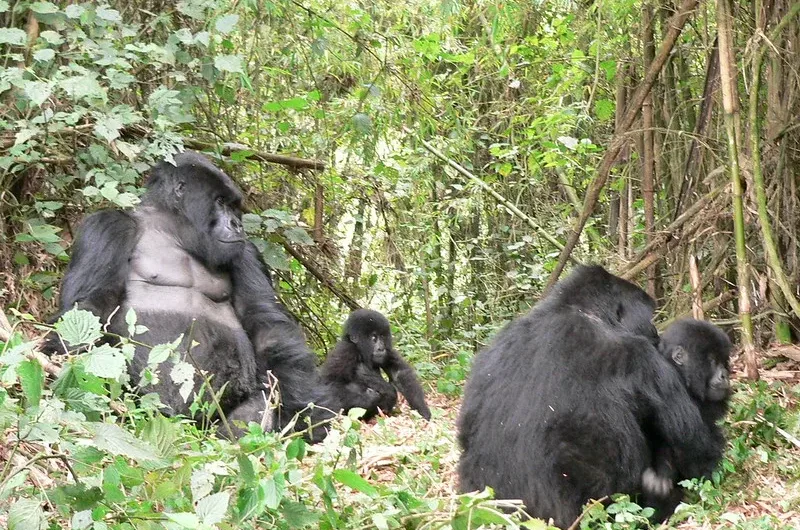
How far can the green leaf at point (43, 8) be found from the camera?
4816 mm

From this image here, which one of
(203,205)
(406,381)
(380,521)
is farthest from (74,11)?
(380,521)

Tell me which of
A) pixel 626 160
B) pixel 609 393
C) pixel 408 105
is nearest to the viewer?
pixel 609 393

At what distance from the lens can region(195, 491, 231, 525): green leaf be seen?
2.19 metres

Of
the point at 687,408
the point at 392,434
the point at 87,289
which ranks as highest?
the point at 687,408

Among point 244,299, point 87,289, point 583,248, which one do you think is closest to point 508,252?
point 583,248

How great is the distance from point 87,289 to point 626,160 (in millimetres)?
4075

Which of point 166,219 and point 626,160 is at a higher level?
point 626,160

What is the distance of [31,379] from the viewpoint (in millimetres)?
2211

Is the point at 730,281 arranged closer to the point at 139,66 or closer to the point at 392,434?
the point at 392,434

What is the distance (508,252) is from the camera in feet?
27.9

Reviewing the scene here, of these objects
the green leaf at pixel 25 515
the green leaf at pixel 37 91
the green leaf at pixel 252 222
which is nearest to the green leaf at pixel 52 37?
the green leaf at pixel 37 91

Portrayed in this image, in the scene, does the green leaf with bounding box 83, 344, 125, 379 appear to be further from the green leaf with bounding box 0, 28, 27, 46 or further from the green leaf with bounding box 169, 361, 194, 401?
the green leaf with bounding box 0, 28, 27, 46

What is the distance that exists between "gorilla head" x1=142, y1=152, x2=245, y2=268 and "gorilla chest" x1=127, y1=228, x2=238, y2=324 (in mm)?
77

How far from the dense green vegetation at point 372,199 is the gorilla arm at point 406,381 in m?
0.22
